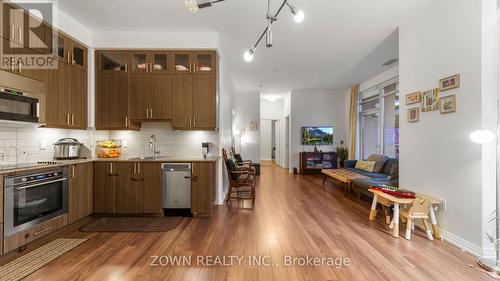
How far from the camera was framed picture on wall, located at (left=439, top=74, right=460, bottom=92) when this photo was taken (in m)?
2.61

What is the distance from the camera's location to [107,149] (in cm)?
381

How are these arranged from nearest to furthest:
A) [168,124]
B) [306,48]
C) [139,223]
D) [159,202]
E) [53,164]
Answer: [53,164] < [139,223] < [159,202] < [168,124] < [306,48]

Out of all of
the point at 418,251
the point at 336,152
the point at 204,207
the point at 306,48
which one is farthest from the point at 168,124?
the point at 336,152

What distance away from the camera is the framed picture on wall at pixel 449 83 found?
261cm

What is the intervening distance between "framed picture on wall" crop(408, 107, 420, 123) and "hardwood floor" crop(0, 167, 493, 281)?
1577 mm

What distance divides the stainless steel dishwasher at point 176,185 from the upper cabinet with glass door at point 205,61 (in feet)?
5.39

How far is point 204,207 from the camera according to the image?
11.5 feet

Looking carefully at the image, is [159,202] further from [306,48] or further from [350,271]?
[306,48]

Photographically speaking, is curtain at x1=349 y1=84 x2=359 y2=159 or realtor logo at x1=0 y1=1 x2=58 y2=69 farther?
curtain at x1=349 y1=84 x2=359 y2=159

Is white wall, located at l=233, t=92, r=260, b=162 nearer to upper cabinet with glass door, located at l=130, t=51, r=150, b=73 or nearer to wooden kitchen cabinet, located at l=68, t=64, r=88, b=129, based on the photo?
upper cabinet with glass door, located at l=130, t=51, r=150, b=73

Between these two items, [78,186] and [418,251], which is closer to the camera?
[418,251]

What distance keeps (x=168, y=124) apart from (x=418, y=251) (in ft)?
A: 13.2

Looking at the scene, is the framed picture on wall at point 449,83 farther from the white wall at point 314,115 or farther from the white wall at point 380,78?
the white wall at point 314,115

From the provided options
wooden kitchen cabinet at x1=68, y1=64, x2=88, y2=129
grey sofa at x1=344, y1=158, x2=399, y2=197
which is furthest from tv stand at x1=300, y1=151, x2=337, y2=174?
wooden kitchen cabinet at x1=68, y1=64, x2=88, y2=129
